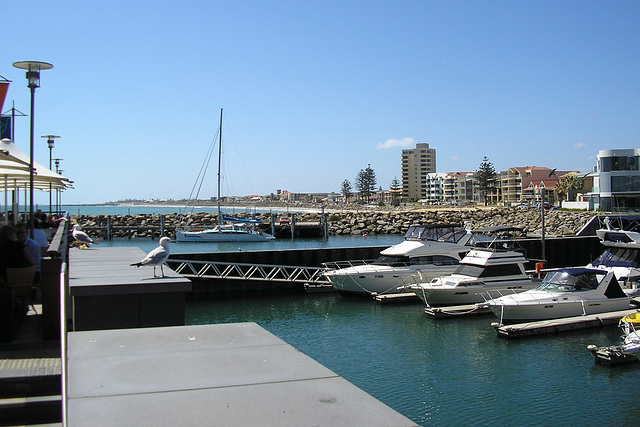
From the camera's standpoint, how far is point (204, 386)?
3.98 meters

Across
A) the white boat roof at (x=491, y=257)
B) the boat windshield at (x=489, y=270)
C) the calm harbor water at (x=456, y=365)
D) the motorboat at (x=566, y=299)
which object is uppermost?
the white boat roof at (x=491, y=257)

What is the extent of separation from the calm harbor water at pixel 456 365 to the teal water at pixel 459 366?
3 cm

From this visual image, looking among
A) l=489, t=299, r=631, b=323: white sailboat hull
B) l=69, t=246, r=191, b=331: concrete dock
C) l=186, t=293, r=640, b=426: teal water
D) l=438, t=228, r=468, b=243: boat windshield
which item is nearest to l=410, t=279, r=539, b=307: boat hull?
l=186, t=293, r=640, b=426: teal water

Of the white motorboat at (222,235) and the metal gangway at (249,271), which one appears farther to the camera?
the white motorboat at (222,235)

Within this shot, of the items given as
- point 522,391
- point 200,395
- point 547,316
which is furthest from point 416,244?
point 200,395

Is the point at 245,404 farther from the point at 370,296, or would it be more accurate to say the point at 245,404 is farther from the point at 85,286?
the point at 370,296

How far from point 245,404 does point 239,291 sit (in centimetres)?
2626

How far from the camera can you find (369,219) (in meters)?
94.6

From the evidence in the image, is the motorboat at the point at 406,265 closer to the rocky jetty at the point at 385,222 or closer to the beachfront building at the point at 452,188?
the rocky jetty at the point at 385,222

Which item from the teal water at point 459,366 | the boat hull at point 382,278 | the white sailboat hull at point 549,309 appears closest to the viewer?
the teal water at point 459,366

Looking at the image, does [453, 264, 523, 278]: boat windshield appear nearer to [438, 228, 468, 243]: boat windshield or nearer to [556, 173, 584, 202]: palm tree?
[438, 228, 468, 243]: boat windshield

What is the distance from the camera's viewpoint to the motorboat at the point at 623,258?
84.1 ft

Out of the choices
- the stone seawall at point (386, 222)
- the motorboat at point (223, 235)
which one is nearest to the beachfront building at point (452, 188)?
the stone seawall at point (386, 222)

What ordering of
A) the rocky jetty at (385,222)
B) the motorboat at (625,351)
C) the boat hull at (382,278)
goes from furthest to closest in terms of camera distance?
the rocky jetty at (385,222), the boat hull at (382,278), the motorboat at (625,351)
